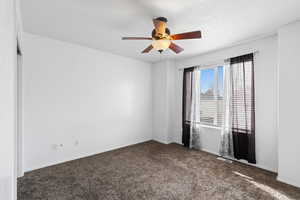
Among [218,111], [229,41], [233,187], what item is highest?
[229,41]

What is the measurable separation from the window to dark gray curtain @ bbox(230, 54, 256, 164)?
0.37m

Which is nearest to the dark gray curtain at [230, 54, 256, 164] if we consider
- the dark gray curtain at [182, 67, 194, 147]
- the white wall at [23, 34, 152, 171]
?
the dark gray curtain at [182, 67, 194, 147]

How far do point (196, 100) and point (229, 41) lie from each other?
5.28ft

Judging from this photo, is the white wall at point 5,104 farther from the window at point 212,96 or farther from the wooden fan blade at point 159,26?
the window at point 212,96

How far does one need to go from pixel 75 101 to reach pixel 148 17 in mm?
2354

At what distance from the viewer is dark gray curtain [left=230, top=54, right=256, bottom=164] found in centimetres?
294

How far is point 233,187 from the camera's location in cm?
223

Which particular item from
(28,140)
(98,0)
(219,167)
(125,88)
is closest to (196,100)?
(219,167)

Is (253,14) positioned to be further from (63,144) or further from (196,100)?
(63,144)

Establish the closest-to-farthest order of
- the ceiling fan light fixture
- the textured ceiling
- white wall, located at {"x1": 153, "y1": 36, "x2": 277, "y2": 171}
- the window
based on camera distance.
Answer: the textured ceiling
the ceiling fan light fixture
white wall, located at {"x1": 153, "y1": 36, "x2": 277, "y2": 171}
the window

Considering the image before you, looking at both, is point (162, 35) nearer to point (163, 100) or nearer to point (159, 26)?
point (159, 26)

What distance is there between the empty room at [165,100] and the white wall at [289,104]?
0.01 m

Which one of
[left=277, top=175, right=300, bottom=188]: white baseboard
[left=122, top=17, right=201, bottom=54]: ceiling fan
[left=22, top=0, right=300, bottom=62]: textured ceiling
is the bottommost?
[left=277, top=175, right=300, bottom=188]: white baseboard

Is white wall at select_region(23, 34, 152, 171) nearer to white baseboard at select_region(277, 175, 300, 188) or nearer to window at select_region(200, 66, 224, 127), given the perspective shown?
window at select_region(200, 66, 224, 127)
